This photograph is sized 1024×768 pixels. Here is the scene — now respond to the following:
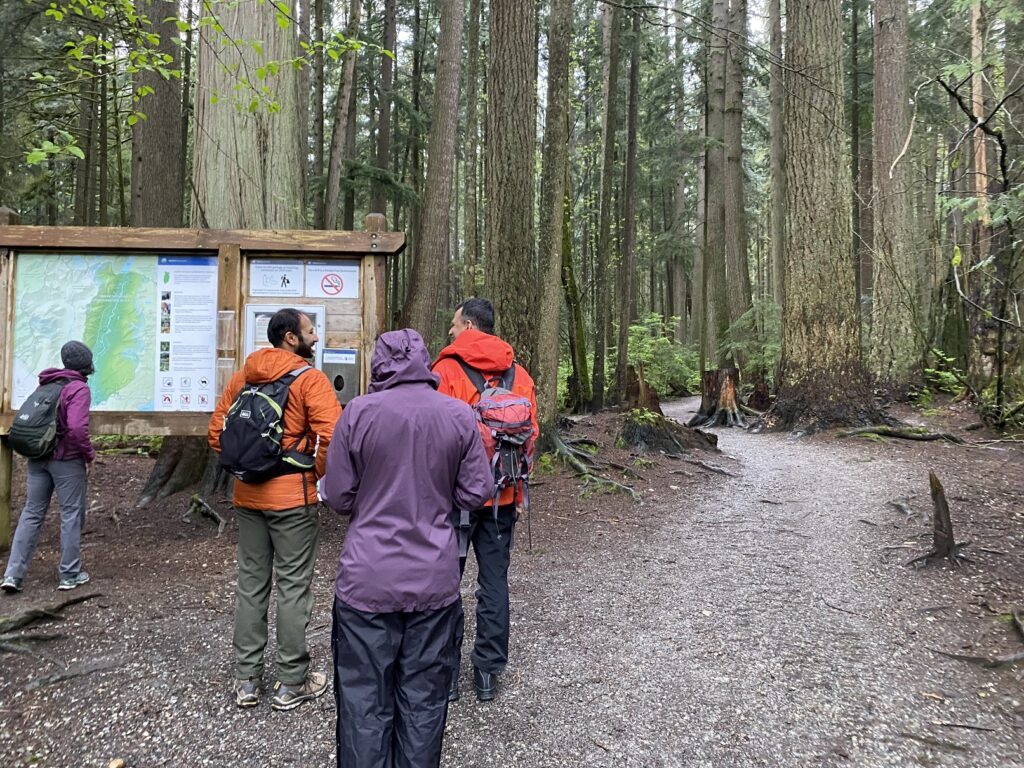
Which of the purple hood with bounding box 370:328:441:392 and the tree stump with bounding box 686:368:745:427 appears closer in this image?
the purple hood with bounding box 370:328:441:392

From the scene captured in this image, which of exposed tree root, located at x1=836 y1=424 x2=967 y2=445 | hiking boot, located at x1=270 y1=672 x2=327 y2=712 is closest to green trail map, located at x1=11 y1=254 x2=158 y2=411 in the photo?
hiking boot, located at x1=270 y1=672 x2=327 y2=712

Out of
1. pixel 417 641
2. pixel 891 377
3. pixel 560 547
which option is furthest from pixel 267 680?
pixel 891 377

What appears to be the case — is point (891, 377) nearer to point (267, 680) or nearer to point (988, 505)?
point (988, 505)

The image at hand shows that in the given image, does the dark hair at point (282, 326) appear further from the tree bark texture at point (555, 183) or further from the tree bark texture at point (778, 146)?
the tree bark texture at point (778, 146)

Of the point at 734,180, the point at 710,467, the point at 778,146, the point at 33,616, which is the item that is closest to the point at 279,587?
the point at 33,616

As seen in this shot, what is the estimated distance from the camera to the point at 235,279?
4910 mm

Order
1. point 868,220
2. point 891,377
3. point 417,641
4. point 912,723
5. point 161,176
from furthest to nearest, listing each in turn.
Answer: point 868,220
point 891,377
point 161,176
point 912,723
point 417,641

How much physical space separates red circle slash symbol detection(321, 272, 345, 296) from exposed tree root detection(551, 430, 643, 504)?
13.1 feet

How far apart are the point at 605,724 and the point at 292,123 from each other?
561cm

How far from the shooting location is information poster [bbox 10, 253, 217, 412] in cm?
499

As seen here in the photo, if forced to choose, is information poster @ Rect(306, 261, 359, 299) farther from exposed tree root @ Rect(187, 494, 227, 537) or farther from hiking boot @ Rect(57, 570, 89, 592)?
hiking boot @ Rect(57, 570, 89, 592)

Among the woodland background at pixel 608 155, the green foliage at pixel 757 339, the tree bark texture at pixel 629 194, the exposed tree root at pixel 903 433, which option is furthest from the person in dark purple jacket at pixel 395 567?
the green foliage at pixel 757 339

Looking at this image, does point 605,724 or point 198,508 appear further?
point 198,508

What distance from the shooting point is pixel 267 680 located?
3355mm
